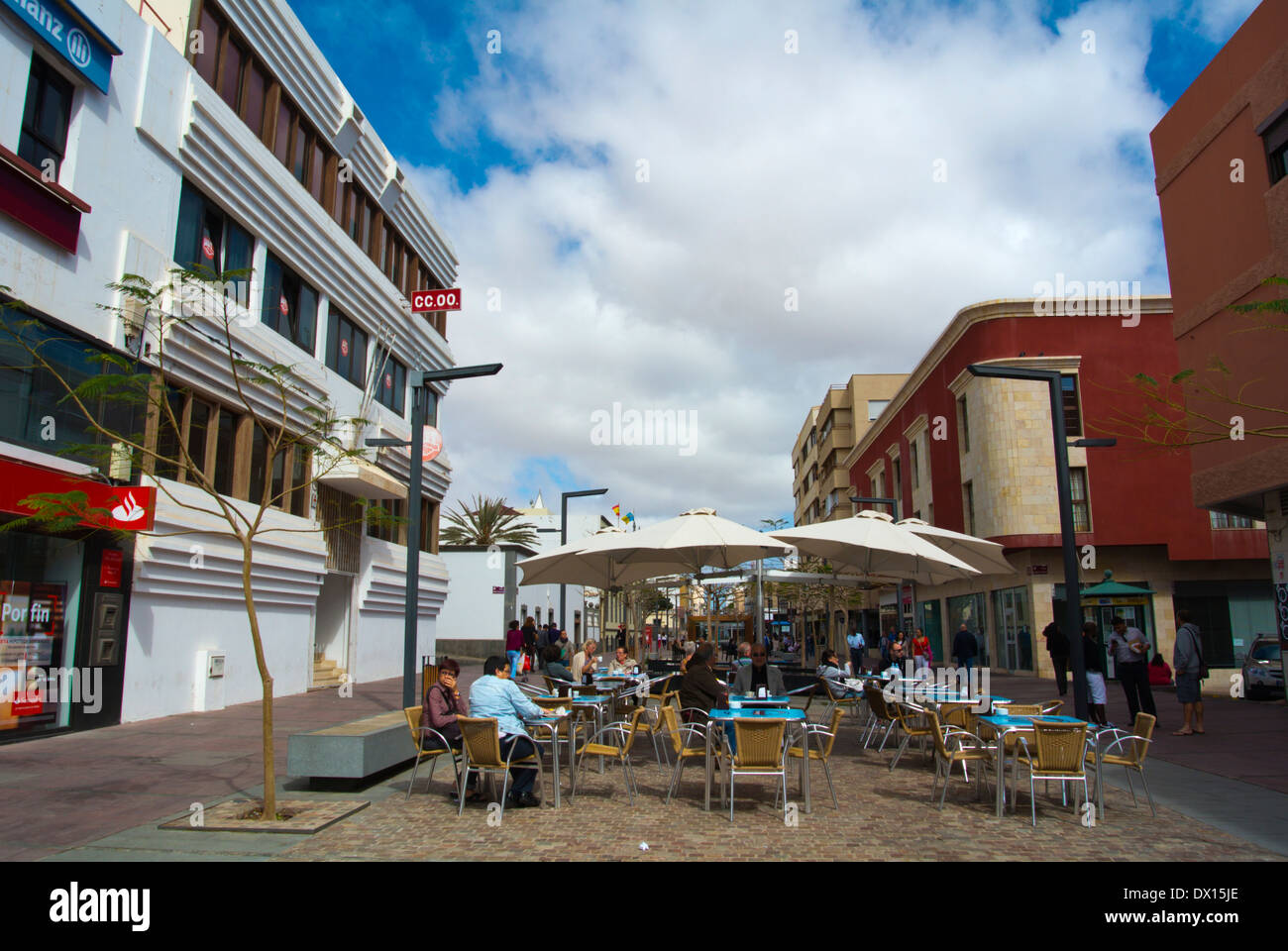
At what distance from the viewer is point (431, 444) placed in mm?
24312

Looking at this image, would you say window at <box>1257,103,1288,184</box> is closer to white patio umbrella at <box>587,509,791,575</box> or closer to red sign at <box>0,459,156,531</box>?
white patio umbrella at <box>587,509,791,575</box>

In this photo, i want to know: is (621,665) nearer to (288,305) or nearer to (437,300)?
(437,300)

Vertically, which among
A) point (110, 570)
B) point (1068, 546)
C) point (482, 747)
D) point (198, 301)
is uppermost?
point (198, 301)

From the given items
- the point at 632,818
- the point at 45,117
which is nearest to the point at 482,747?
the point at 632,818

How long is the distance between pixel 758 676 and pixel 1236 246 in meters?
12.6

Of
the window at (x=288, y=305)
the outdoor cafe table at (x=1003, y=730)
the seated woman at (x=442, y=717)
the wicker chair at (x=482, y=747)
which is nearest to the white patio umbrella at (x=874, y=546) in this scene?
the outdoor cafe table at (x=1003, y=730)

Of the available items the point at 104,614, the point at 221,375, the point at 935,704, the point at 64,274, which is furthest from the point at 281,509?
the point at 935,704

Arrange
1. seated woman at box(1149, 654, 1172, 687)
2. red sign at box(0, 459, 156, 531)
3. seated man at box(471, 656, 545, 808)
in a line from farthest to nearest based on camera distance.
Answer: seated woman at box(1149, 654, 1172, 687) → red sign at box(0, 459, 156, 531) → seated man at box(471, 656, 545, 808)

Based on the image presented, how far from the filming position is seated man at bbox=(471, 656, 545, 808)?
25.5 ft

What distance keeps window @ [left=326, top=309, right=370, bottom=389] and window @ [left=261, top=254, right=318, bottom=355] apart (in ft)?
3.08

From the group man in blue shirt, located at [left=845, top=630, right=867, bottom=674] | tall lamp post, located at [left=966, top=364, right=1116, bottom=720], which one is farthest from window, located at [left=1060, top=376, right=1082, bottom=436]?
tall lamp post, located at [left=966, top=364, right=1116, bottom=720]

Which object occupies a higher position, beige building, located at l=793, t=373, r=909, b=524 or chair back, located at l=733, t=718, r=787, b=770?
beige building, located at l=793, t=373, r=909, b=524

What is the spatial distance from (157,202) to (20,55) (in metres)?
2.75
